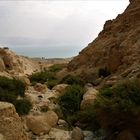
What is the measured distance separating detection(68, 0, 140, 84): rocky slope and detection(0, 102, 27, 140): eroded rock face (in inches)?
466

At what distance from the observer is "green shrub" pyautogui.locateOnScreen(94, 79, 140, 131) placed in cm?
1401

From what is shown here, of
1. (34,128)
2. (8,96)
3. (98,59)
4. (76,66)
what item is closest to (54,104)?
(8,96)

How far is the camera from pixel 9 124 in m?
11.4

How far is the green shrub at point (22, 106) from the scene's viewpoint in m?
16.8

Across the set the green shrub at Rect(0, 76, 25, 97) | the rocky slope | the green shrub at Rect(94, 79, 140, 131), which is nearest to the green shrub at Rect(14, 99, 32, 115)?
the green shrub at Rect(0, 76, 25, 97)

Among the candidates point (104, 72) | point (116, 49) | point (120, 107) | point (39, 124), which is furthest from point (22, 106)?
point (116, 49)

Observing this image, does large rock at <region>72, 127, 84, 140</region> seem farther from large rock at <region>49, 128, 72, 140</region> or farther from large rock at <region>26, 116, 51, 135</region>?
large rock at <region>26, 116, 51, 135</region>

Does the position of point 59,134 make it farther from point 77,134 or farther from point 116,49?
point 116,49

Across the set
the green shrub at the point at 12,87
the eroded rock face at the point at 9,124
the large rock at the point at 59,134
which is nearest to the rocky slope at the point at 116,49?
the green shrub at the point at 12,87

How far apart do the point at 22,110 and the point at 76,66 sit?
20.3 meters

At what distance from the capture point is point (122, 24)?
34.6 meters

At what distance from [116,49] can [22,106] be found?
46.2 feet

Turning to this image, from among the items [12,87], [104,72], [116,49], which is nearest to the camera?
[12,87]

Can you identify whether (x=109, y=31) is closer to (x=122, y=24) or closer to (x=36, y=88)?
(x=122, y=24)
